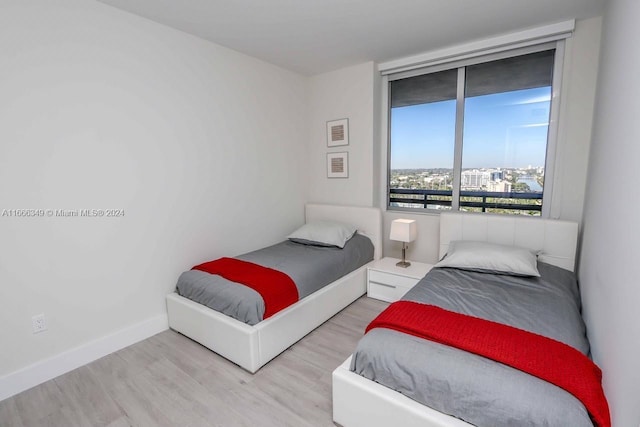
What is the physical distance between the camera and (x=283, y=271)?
2451 mm

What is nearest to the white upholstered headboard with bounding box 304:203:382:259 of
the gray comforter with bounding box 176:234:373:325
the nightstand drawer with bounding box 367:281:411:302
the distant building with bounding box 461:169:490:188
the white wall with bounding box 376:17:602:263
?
the gray comforter with bounding box 176:234:373:325

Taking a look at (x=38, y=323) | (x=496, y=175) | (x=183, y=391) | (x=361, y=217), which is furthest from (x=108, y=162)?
(x=496, y=175)

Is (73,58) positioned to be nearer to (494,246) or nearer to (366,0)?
(366,0)

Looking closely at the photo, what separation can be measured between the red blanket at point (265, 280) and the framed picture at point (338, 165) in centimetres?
170

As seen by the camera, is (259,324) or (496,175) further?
(496,175)

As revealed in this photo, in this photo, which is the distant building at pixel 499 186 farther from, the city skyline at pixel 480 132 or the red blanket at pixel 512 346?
the red blanket at pixel 512 346

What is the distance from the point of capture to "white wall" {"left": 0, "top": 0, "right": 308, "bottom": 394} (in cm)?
186

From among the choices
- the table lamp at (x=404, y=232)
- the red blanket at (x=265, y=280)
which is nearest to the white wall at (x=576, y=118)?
the table lamp at (x=404, y=232)

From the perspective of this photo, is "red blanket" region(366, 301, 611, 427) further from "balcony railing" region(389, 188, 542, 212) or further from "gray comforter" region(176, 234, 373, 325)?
"balcony railing" region(389, 188, 542, 212)

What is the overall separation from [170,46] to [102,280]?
6.45ft

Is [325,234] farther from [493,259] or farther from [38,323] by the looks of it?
[38,323]

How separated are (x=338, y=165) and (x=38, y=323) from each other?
307 cm

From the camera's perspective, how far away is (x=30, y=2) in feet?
6.01

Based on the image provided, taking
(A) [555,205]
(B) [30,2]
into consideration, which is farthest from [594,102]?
(B) [30,2]
